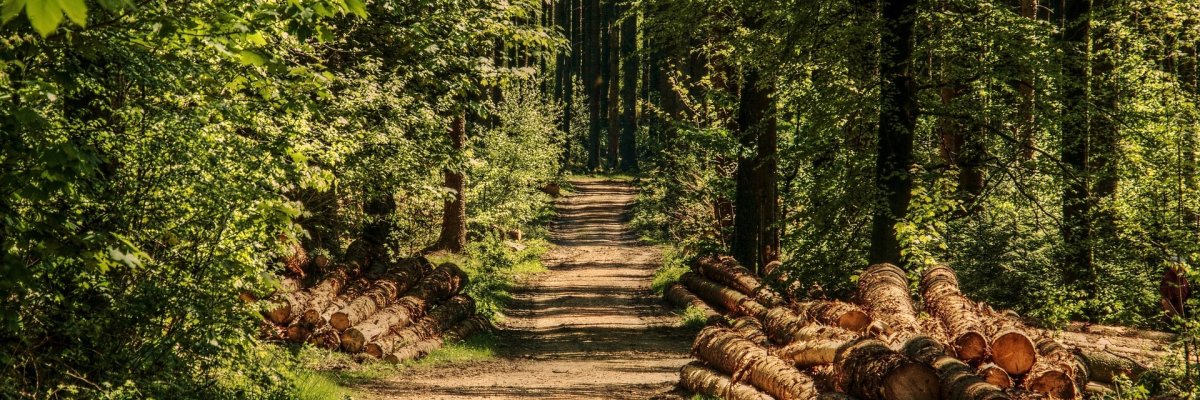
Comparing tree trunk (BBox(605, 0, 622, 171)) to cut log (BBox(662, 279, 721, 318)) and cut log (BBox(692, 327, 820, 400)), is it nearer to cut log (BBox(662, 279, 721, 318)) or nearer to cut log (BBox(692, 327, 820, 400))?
cut log (BBox(662, 279, 721, 318))

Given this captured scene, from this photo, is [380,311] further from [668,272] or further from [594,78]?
[594,78]

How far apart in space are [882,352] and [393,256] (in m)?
11.5

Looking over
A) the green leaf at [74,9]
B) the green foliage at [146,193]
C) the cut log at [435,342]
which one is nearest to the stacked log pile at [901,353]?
the cut log at [435,342]

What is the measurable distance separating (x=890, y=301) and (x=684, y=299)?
A: 847 centimetres

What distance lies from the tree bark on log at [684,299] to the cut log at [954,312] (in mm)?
5662

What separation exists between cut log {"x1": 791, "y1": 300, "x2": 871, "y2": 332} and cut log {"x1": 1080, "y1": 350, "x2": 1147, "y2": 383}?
216 centimetres

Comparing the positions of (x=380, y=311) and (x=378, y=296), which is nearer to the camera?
(x=380, y=311)

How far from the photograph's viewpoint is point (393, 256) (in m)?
17.3

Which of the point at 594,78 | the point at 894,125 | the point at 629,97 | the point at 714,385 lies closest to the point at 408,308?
the point at 714,385

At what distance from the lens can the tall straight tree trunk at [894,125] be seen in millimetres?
11695

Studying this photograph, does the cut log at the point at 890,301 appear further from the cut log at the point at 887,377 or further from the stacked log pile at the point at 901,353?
Answer: the cut log at the point at 887,377

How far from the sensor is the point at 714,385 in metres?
9.95

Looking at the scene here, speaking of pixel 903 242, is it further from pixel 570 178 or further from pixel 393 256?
pixel 570 178

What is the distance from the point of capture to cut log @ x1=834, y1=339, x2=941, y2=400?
7141mm
